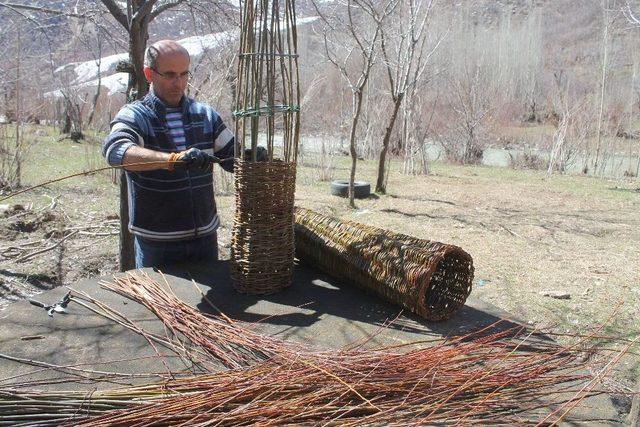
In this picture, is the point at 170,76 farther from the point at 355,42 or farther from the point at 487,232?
the point at 355,42

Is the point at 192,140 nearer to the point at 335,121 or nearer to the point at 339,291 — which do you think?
the point at 339,291

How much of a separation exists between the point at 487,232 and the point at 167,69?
4.23m

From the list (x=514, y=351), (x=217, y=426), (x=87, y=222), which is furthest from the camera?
(x=87, y=222)

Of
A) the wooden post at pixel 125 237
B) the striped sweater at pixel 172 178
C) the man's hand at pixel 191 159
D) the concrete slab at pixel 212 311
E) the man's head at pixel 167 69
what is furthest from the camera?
the wooden post at pixel 125 237

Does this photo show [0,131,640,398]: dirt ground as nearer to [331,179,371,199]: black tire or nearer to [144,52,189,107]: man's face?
[331,179,371,199]: black tire

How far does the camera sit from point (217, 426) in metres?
1.21

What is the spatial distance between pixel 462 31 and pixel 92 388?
18946 millimetres

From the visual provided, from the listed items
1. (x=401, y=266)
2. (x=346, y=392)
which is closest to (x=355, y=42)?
(x=401, y=266)

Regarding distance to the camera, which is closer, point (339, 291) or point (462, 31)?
point (339, 291)

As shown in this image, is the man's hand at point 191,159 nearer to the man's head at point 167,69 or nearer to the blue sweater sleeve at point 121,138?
the blue sweater sleeve at point 121,138

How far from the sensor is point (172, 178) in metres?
2.22

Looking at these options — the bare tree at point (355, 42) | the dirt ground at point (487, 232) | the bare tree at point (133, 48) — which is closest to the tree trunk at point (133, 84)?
the bare tree at point (133, 48)

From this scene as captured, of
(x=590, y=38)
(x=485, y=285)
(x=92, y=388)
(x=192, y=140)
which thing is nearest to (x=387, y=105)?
(x=485, y=285)

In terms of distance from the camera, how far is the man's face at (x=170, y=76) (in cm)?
209
